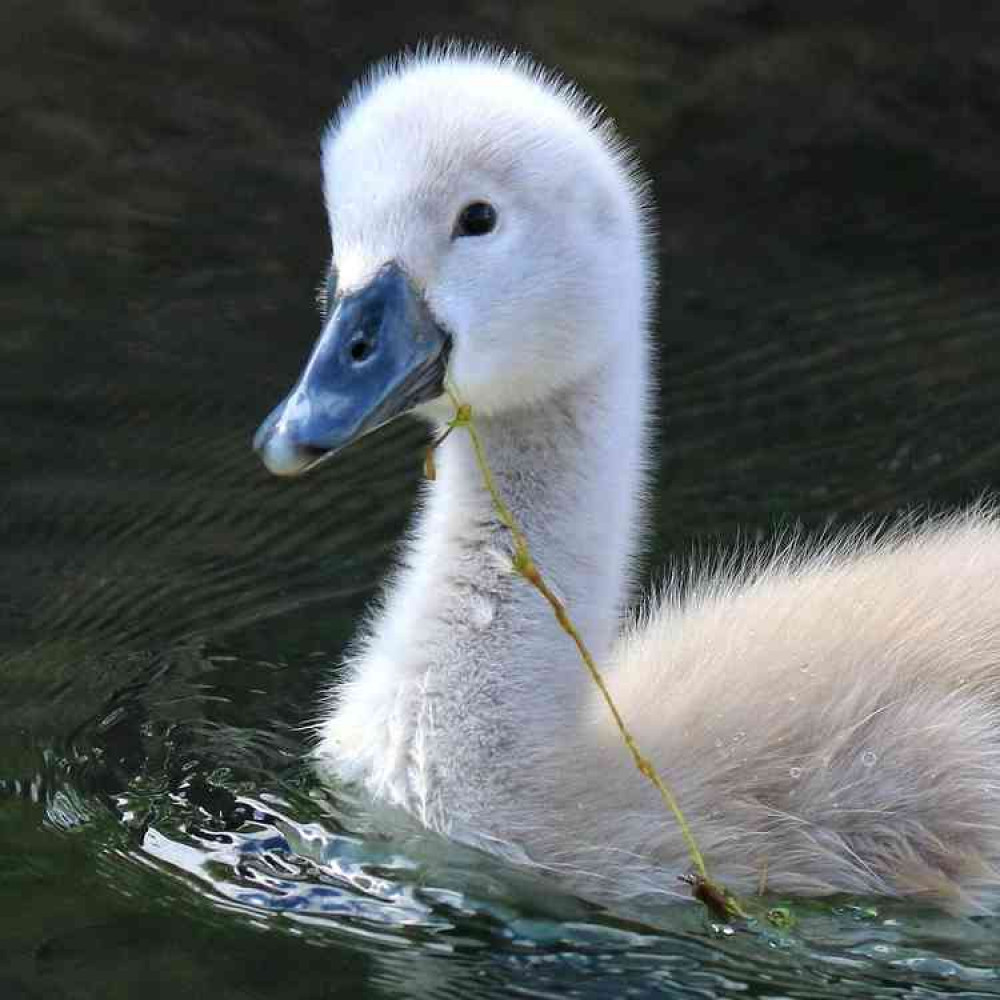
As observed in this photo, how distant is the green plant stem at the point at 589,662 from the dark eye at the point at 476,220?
30 cm

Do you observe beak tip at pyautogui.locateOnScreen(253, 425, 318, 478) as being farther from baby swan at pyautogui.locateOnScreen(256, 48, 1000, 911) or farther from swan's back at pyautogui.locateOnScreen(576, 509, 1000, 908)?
swan's back at pyautogui.locateOnScreen(576, 509, 1000, 908)

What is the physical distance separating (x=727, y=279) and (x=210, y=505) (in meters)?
2.03

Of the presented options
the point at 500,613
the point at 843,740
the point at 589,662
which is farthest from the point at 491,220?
the point at 843,740

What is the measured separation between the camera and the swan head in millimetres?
4672

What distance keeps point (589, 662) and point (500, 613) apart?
10.1 inches

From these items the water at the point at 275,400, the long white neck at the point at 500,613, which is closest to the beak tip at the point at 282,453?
the long white neck at the point at 500,613

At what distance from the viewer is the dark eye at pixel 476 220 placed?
4.82 meters

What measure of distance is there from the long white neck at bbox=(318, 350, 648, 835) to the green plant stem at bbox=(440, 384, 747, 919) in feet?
0.08

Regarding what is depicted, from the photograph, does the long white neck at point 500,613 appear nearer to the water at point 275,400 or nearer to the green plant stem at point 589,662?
the green plant stem at point 589,662

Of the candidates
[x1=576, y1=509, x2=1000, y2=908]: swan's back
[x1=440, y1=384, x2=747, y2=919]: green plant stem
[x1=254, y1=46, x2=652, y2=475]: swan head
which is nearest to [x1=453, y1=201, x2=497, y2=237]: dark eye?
[x1=254, y1=46, x2=652, y2=475]: swan head

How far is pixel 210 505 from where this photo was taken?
6.41 meters

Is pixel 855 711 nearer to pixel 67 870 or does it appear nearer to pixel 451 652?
pixel 451 652

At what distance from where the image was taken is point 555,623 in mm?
4926

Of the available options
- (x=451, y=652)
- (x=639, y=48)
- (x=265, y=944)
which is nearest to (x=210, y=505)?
(x=451, y=652)
